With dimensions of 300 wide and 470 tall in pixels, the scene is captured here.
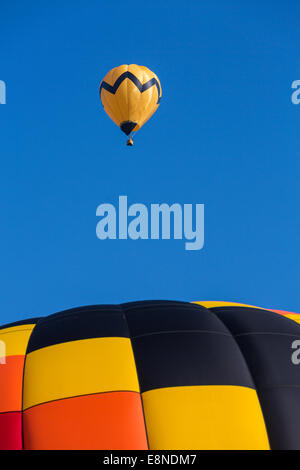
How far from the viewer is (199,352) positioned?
18.5 feet

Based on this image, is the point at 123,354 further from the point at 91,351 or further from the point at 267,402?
the point at 267,402

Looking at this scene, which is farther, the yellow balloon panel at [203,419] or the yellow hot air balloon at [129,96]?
the yellow hot air balloon at [129,96]

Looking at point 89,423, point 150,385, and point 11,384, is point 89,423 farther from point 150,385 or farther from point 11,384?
point 11,384

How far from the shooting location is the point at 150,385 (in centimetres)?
530

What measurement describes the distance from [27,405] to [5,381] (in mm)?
365

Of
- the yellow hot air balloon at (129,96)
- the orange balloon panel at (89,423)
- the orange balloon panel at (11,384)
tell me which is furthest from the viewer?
the yellow hot air balloon at (129,96)

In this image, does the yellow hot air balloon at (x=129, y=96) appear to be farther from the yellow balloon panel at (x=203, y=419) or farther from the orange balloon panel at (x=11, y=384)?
the yellow balloon panel at (x=203, y=419)

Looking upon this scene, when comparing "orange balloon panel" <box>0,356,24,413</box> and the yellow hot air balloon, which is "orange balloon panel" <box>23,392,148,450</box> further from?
the yellow hot air balloon

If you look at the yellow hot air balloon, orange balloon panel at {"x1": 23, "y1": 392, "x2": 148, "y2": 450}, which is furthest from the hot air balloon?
the yellow hot air balloon

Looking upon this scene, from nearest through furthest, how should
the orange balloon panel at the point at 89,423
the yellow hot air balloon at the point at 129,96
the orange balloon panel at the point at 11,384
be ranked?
the orange balloon panel at the point at 89,423 < the orange balloon panel at the point at 11,384 < the yellow hot air balloon at the point at 129,96

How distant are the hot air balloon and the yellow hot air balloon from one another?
765cm

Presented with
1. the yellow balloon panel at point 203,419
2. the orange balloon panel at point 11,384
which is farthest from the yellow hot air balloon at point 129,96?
the yellow balloon panel at point 203,419

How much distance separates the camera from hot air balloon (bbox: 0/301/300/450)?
5.04m

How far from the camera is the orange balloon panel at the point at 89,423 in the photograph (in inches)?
195
